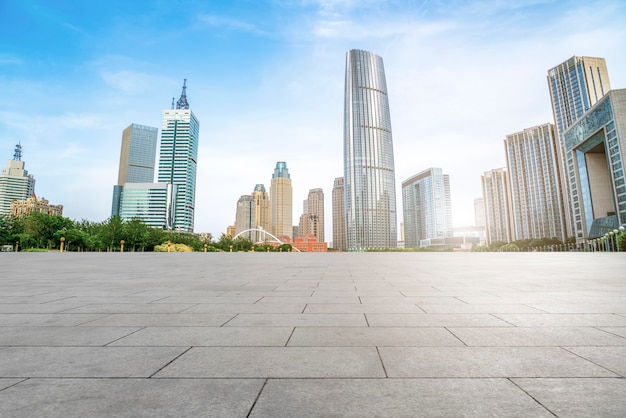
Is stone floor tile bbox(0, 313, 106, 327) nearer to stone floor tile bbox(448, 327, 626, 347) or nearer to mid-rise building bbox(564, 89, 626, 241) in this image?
stone floor tile bbox(448, 327, 626, 347)

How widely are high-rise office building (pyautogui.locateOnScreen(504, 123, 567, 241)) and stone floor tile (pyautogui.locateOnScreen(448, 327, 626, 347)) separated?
635ft

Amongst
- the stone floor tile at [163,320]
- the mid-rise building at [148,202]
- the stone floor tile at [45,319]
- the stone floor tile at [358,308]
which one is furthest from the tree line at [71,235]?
the mid-rise building at [148,202]

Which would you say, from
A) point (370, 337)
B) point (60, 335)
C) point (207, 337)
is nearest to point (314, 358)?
point (370, 337)

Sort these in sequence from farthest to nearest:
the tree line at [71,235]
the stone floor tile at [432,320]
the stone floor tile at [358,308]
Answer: the tree line at [71,235] → the stone floor tile at [358,308] → the stone floor tile at [432,320]

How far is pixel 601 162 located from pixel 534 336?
13172 centimetres

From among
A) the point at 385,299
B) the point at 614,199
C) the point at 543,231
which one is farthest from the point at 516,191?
the point at 385,299

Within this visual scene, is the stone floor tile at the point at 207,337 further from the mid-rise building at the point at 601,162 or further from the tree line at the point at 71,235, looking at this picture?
the mid-rise building at the point at 601,162

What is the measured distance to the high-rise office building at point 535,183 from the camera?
162250 mm

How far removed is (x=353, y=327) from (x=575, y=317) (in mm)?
3212

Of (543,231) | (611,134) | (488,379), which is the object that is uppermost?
(611,134)

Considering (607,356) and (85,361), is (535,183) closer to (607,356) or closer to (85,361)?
(607,356)

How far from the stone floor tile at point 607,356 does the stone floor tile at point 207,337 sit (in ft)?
9.30

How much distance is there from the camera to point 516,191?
177625 millimetres

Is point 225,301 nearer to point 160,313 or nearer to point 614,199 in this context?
point 160,313
